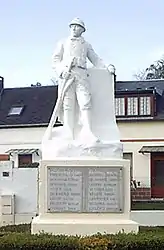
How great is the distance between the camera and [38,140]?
129 feet

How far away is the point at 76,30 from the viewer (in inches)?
483

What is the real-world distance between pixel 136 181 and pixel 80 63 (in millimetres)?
25467

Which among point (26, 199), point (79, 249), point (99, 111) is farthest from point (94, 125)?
point (26, 199)

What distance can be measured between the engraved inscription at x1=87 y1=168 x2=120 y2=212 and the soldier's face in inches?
104

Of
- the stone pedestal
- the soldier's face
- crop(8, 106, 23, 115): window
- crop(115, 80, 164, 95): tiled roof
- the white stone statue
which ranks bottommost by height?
the stone pedestal

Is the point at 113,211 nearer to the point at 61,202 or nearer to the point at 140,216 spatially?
the point at 61,202

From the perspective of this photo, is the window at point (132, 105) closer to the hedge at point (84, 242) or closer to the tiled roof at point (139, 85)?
the tiled roof at point (139, 85)

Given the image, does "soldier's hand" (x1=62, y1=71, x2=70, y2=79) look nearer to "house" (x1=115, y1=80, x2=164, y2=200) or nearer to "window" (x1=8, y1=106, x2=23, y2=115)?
"house" (x1=115, y1=80, x2=164, y2=200)

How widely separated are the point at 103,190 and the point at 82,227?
0.73 m

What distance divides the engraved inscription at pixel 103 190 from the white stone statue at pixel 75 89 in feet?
2.62

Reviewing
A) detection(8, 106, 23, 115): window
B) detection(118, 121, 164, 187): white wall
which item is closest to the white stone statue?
detection(118, 121, 164, 187): white wall

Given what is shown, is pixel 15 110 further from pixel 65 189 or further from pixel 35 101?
pixel 65 189

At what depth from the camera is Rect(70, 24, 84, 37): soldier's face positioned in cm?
1223

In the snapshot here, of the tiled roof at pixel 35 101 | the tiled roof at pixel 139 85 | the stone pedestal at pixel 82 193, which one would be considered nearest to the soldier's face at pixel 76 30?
the stone pedestal at pixel 82 193
